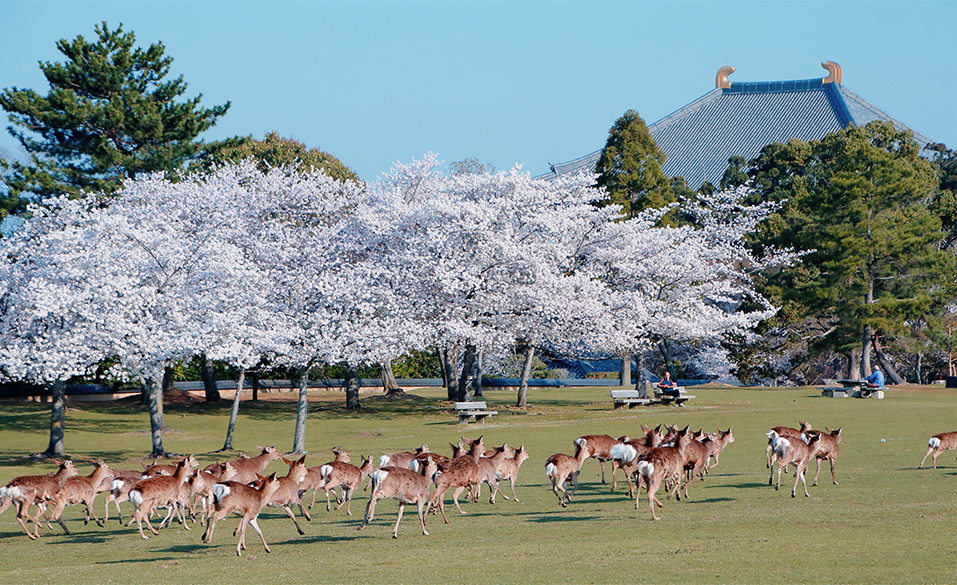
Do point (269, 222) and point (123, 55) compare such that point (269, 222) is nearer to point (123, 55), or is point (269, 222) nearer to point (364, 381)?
point (123, 55)

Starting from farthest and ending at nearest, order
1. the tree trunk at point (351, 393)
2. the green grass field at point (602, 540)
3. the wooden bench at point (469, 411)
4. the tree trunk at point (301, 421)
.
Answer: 1. the tree trunk at point (351, 393)
2. the wooden bench at point (469, 411)
3. the tree trunk at point (301, 421)
4. the green grass field at point (602, 540)

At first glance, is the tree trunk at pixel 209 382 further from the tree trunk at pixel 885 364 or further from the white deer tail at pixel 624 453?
the tree trunk at pixel 885 364

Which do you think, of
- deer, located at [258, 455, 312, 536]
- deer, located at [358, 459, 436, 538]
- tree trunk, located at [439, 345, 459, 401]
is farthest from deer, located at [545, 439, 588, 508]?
tree trunk, located at [439, 345, 459, 401]

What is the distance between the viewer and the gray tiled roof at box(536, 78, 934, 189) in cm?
12669

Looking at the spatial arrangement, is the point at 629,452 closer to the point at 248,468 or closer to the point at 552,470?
the point at 552,470

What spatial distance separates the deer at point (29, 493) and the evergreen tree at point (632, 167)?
40972 millimetres

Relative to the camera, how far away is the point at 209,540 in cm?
1164

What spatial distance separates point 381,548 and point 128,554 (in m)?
3.42

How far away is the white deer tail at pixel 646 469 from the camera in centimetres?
1227

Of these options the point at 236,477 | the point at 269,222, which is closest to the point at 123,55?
the point at 269,222

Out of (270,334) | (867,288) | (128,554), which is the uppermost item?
(867,288)

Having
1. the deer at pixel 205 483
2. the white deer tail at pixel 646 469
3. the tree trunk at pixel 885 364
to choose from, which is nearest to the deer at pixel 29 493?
the deer at pixel 205 483

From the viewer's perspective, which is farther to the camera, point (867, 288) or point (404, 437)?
point (867, 288)

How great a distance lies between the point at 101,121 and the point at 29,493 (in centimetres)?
3133
